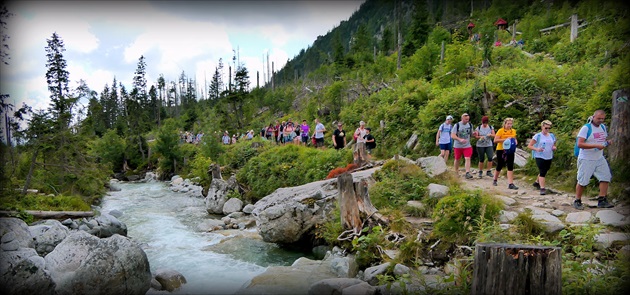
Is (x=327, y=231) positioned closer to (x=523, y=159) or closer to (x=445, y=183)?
(x=445, y=183)

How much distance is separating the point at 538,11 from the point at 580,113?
26999mm

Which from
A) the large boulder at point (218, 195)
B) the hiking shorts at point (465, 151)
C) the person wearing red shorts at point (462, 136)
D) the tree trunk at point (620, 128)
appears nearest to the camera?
the tree trunk at point (620, 128)

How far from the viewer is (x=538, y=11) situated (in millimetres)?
31000

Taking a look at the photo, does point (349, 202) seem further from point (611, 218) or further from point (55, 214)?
point (55, 214)

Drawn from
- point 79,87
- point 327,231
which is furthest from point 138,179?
point 327,231

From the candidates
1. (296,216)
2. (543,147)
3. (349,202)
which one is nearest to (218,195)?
(296,216)

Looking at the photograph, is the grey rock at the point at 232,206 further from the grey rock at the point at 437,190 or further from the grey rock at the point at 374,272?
the grey rock at the point at 374,272

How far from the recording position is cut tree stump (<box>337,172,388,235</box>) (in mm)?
7973

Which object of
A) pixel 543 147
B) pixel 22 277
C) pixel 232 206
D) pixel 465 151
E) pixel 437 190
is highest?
pixel 543 147

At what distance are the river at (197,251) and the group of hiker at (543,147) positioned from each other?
543 centimetres

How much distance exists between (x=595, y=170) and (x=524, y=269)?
4.75 metres

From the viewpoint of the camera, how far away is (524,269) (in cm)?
304

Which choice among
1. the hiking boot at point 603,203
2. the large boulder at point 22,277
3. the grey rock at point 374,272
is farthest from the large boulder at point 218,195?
the hiking boot at point 603,203

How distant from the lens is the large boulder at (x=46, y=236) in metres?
8.13
